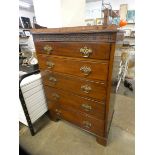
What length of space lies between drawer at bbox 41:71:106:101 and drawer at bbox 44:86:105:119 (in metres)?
0.06

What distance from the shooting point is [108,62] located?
851mm

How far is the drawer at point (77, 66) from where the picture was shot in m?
0.90

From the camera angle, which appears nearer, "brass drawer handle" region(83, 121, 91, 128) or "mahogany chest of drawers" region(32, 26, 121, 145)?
"mahogany chest of drawers" region(32, 26, 121, 145)

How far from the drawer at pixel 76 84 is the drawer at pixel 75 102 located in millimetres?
64

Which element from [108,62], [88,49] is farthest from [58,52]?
[108,62]

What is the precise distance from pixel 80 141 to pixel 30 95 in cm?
80

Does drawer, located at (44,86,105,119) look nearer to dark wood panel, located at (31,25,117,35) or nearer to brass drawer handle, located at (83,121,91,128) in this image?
brass drawer handle, located at (83,121,91,128)

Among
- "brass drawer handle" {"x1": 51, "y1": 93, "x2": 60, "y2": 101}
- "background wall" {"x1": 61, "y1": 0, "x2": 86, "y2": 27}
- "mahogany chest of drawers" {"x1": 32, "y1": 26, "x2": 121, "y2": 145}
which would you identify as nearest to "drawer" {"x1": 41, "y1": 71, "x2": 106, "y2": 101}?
"mahogany chest of drawers" {"x1": 32, "y1": 26, "x2": 121, "y2": 145}

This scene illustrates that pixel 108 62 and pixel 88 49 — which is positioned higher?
pixel 88 49

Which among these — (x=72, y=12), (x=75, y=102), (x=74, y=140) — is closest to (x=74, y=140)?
(x=74, y=140)

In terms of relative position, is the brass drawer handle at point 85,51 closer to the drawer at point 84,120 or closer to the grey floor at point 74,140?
the drawer at point 84,120

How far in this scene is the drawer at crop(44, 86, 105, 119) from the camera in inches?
42.8

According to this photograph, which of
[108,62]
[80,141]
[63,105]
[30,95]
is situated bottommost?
[80,141]
